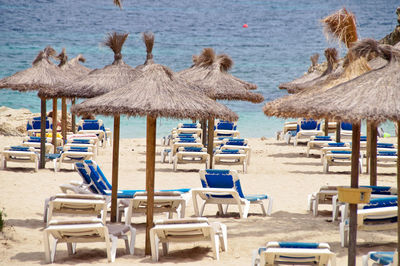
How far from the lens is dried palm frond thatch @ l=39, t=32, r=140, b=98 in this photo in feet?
29.4

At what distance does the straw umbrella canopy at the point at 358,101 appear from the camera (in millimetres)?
5117

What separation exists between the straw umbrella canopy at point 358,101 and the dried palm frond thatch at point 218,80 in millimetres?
5839

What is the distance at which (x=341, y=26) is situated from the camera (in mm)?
8781

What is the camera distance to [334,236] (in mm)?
6891

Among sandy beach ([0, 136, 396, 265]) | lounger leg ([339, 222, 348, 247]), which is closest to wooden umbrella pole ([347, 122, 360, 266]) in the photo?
sandy beach ([0, 136, 396, 265])

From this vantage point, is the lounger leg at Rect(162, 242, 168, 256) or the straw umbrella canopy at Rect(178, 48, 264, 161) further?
the straw umbrella canopy at Rect(178, 48, 264, 161)

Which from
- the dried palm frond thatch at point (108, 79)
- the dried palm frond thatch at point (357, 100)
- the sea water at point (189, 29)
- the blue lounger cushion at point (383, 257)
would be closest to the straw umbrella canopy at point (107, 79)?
the dried palm frond thatch at point (108, 79)

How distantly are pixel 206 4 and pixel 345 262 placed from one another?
182ft

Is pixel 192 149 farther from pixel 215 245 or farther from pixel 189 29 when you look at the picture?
pixel 189 29

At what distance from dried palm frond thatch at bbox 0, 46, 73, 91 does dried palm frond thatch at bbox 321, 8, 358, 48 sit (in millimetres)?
6014

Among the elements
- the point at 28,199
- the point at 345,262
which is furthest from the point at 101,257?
the point at 28,199

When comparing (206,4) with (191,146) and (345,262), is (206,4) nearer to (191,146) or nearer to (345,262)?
(191,146)

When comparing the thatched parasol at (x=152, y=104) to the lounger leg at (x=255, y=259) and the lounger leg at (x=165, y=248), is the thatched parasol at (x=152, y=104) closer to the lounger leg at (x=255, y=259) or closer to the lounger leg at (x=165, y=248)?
the lounger leg at (x=165, y=248)

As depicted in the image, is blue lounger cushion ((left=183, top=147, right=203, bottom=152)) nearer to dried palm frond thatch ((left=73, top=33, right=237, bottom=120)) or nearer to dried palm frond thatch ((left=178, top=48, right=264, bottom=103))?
dried palm frond thatch ((left=178, top=48, right=264, bottom=103))
